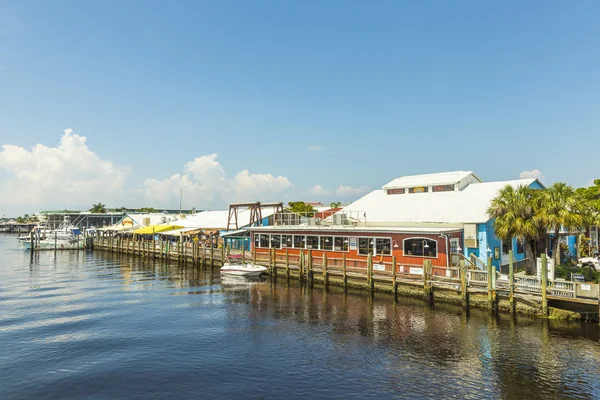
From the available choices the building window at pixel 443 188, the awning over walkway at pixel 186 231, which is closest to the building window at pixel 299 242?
the building window at pixel 443 188

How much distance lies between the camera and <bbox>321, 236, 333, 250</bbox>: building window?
36341mm

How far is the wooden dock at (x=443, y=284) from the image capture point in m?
22.2

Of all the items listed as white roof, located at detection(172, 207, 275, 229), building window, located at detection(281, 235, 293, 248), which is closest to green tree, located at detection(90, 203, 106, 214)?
white roof, located at detection(172, 207, 275, 229)

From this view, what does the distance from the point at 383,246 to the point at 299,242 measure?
985 centimetres

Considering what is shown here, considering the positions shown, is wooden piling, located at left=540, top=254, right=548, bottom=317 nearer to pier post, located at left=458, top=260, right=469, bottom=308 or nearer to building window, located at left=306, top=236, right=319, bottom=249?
pier post, located at left=458, top=260, right=469, bottom=308

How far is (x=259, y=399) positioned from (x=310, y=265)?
21.5m

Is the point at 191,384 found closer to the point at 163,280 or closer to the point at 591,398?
the point at 591,398

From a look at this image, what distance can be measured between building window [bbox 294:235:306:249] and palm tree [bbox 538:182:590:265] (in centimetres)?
2059

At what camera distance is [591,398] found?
14031mm

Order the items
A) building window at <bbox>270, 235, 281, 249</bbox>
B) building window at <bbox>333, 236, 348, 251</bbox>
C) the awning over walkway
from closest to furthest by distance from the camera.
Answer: building window at <bbox>333, 236, 348, 251</bbox>
building window at <bbox>270, 235, 281, 249</bbox>
the awning over walkway

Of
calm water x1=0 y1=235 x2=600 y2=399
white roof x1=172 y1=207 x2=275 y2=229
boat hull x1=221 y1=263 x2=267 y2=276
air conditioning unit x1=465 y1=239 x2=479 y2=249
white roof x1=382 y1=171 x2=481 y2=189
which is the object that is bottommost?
calm water x1=0 y1=235 x2=600 y2=399

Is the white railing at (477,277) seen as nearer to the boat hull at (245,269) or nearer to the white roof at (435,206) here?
the white roof at (435,206)

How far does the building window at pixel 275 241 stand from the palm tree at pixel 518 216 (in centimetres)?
2075

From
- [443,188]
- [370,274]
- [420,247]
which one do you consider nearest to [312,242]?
[370,274]
